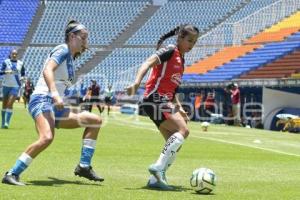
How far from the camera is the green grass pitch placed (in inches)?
301

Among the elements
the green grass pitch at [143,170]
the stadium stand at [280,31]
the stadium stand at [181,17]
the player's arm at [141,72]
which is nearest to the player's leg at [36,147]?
the green grass pitch at [143,170]

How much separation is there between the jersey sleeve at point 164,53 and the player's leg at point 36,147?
1.55 metres

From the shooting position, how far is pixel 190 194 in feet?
25.9

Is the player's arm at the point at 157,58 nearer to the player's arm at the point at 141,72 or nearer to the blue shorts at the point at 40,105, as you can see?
the player's arm at the point at 141,72

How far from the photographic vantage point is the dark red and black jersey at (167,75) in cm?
860

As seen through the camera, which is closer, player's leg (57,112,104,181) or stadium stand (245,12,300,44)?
player's leg (57,112,104,181)

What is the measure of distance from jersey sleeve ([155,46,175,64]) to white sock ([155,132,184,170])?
1.00 metres

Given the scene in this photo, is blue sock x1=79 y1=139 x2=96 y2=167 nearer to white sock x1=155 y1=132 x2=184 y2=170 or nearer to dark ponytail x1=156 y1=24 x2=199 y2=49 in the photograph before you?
white sock x1=155 y1=132 x2=184 y2=170

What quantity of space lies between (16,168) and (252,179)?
359cm

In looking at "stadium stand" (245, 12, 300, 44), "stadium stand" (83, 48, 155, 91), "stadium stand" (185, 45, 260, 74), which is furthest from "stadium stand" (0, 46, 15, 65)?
"stadium stand" (245, 12, 300, 44)

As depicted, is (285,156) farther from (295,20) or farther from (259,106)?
(295,20)

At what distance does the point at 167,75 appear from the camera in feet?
28.4

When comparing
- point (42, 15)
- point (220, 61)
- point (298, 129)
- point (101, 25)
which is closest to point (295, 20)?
point (220, 61)

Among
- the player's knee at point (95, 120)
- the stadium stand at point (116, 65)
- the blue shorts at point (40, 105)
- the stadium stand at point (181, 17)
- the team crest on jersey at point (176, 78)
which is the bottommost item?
the stadium stand at point (116, 65)
